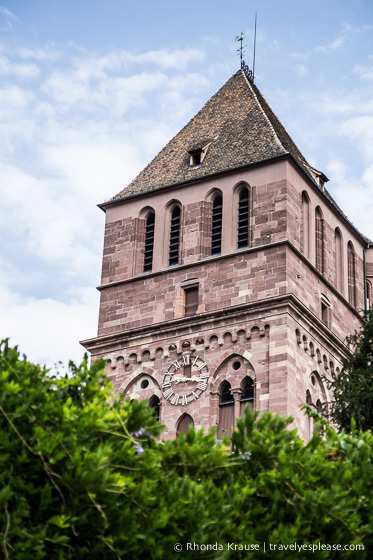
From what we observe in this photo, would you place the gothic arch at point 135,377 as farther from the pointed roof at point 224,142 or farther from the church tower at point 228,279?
the pointed roof at point 224,142

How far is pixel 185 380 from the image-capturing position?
3700 cm

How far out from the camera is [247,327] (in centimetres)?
3666

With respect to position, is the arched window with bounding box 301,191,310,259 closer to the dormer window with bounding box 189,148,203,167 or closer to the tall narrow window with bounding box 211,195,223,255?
the tall narrow window with bounding box 211,195,223,255

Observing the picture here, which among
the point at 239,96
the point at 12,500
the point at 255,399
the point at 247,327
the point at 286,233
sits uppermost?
the point at 239,96

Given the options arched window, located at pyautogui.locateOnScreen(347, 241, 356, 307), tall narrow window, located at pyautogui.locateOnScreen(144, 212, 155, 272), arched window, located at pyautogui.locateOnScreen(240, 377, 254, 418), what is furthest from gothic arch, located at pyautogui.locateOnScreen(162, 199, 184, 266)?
arched window, located at pyautogui.locateOnScreen(347, 241, 356, 307)

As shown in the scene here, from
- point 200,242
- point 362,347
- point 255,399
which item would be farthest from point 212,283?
point 362,347

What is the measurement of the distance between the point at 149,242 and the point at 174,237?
1.03 meters

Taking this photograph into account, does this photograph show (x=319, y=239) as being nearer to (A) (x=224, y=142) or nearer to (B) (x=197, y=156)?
(A) (x=224, y=142)

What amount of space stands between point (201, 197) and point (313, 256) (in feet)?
13.1

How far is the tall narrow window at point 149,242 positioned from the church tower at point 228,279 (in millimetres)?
45

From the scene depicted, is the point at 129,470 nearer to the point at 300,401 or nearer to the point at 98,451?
the point at 98,451

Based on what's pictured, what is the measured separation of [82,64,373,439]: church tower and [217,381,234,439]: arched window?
0.13ft

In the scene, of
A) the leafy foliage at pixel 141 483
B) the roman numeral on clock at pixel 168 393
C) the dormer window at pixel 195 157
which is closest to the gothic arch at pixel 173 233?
the dormer window at pixel 195 157

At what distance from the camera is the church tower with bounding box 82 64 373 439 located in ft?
119
